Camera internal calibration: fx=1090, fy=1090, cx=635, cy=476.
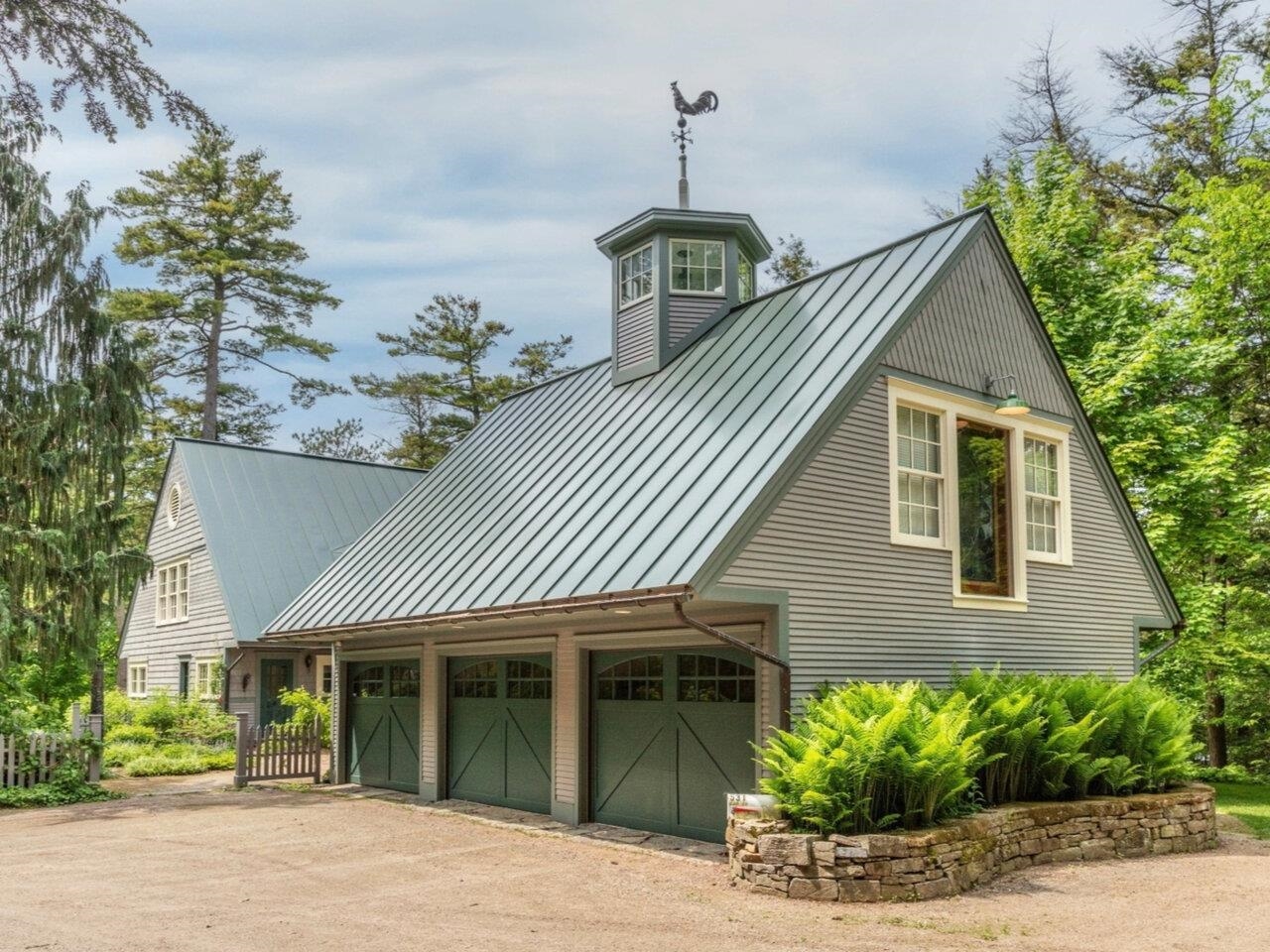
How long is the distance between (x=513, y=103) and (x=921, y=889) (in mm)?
10851

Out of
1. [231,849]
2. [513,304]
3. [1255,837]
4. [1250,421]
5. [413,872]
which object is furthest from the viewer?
[513,304]

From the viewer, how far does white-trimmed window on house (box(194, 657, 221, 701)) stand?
23.1 metres

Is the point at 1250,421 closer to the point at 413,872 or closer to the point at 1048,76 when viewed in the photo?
the point at 1048,76

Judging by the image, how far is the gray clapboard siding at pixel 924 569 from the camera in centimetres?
1055

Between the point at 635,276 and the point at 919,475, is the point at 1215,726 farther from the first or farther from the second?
the point at 635,276

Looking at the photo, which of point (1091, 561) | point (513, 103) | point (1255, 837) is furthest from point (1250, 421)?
point (513, 103)

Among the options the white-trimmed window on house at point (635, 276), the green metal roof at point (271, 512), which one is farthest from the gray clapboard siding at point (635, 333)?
the green metal roof at point (271, 512)

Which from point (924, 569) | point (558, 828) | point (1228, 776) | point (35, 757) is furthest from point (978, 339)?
point (35, 757)

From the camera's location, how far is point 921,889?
8453 millimetres

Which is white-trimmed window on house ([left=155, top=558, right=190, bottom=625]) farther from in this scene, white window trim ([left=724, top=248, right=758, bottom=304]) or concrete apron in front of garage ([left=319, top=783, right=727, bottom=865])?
white window trim ([left=724, top=248, right=758, bottom=304])

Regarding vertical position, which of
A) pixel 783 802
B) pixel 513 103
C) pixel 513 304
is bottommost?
pixel 783 802

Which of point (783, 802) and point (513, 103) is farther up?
point (513, 103)

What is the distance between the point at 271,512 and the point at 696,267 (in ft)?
42.3

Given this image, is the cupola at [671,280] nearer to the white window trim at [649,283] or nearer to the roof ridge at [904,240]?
the white window trim at [649,283]
